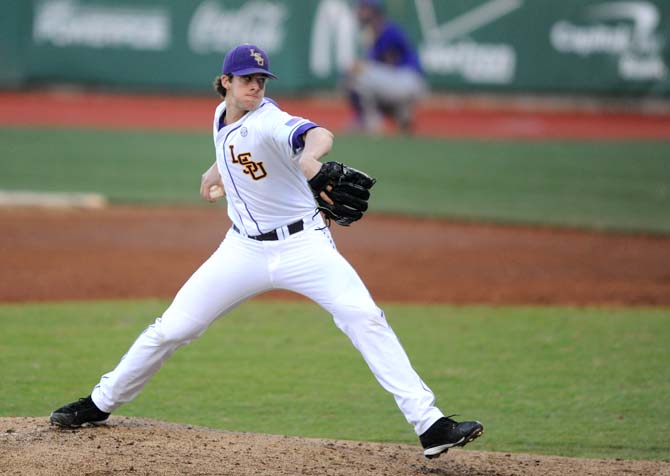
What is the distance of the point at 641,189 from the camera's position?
14875mm

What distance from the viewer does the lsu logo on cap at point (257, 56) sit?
17.1 feet

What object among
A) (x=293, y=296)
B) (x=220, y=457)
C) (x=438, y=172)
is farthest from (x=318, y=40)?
(x=220, y=457)

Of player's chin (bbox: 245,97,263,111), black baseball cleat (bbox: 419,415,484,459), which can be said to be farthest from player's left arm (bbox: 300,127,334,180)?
black baseball cleat (bbox: 419,415,484,459)

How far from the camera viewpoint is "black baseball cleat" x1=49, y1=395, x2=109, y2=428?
5504 millimetres

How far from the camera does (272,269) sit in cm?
524

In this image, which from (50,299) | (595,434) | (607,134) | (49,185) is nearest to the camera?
(595,434)

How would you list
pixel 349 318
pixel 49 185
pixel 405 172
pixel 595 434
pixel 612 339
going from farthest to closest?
1. pixel 405 172
2. pixel 49 185
3. pixel 612 339
4. pixel 595 434
5. pixel 349 318

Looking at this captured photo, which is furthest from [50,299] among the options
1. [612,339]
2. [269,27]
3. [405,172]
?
[269,27]

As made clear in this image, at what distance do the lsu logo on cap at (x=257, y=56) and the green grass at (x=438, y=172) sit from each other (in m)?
8.27

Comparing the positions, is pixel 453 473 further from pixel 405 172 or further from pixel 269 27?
pixel 269 27

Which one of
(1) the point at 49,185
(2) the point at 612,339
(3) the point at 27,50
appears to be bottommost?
(2) the point at 612,339

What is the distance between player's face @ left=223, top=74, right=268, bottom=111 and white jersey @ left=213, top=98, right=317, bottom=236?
0.06 metres

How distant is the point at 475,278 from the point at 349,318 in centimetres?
547

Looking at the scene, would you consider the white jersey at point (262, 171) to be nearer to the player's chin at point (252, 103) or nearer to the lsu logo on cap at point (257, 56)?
the player's chin at point (252, 103)
